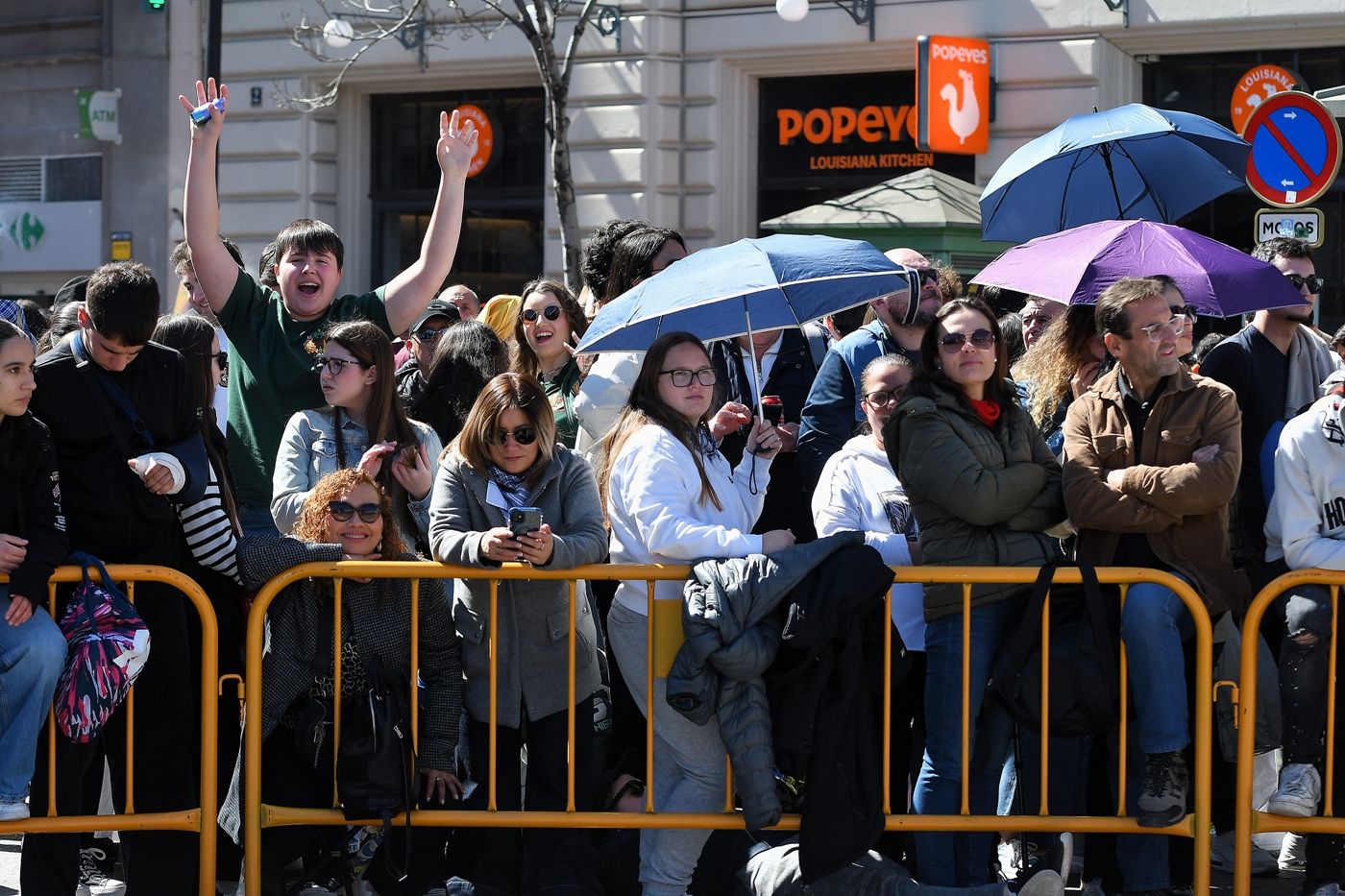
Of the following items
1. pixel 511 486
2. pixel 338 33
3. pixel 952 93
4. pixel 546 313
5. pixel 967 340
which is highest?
pixel 338 33

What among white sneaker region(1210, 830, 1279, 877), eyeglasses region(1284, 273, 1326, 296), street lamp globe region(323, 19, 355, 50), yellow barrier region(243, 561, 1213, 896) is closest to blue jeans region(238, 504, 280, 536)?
yellow barrier region(243, 561, 1213, 896)

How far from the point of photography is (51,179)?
69.2ft

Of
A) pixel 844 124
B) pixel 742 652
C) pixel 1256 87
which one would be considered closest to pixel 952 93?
pixel 844 124

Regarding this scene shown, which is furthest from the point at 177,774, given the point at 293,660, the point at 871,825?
the point at 871,825

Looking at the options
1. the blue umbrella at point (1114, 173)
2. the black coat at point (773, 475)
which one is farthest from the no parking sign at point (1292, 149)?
the black coat at point (773, 475)

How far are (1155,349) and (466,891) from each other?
118 inches

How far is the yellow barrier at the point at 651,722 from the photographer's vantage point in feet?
17.4

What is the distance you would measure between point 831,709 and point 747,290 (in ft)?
5.03

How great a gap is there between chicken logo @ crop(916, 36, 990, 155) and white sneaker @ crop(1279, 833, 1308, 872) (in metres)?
10.0

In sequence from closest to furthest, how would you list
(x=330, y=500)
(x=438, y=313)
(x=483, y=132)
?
(x=330, y=500)
(x=438, y=313)
(x=483, y=132)

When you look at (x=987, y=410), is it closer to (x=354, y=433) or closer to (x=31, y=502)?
(x=354, y=433)

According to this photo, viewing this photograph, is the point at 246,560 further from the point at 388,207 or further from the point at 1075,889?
the point at 388,207

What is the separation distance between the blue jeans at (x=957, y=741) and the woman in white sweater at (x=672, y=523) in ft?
2.11

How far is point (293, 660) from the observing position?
5535mm
